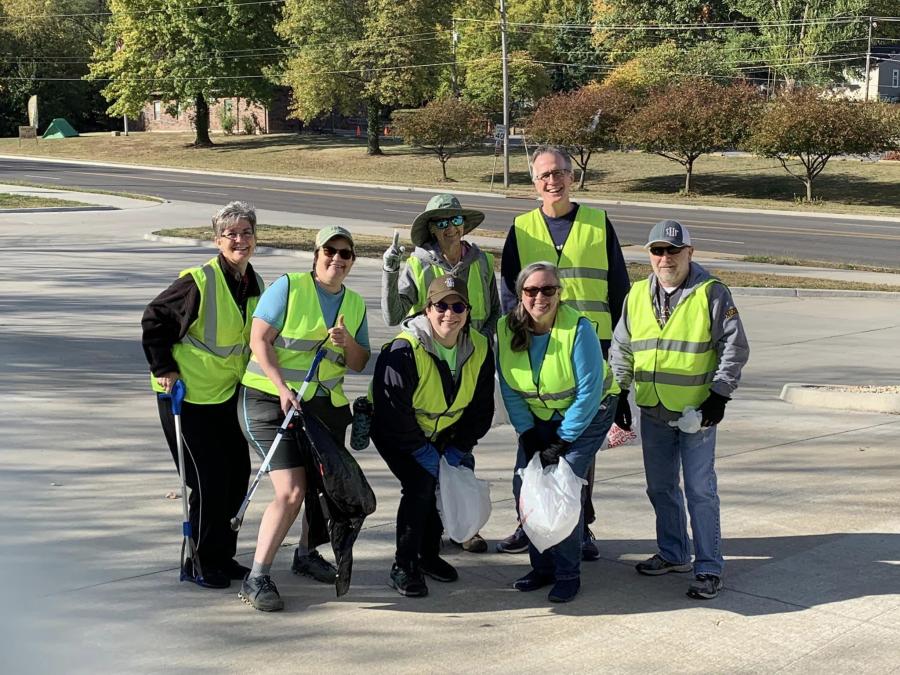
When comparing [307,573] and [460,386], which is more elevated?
[460,386]

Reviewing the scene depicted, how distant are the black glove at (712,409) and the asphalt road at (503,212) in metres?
20.0

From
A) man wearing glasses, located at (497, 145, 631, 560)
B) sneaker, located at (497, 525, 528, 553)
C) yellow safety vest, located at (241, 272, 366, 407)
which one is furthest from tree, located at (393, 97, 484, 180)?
yellow safety vest, located at (241, 272, 366, 407)

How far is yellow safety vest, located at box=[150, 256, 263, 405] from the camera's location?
5574mm

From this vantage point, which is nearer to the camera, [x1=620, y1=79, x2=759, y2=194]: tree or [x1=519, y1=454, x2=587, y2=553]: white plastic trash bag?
[x1=519, y1=454, x2=587, y2=553]: white plastic trash bag

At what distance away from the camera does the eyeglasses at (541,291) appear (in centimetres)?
549

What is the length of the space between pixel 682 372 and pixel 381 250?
16.3 metres

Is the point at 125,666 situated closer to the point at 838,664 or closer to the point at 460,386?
the point at 460,386

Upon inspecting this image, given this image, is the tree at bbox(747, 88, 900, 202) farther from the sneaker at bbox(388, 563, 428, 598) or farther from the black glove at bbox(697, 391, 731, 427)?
the sneaker at bbox(388, 563, 428, 598)

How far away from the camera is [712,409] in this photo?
5.59 m

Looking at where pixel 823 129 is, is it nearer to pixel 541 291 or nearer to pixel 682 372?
pixel 682 372

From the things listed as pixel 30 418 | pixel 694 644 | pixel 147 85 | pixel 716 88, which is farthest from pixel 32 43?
pixel 694 644

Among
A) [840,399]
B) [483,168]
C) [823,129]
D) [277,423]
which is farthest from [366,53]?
[277,423]

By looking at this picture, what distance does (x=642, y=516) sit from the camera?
6887mm

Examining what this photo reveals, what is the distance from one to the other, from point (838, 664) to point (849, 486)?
9.68 ft
